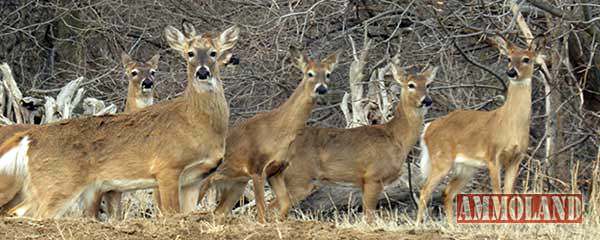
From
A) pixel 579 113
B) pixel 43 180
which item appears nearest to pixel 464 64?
pixel 579 113

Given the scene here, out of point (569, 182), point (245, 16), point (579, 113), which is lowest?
point (569, 182)

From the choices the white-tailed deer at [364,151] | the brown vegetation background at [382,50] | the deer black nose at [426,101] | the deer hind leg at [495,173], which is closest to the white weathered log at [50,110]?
the brown vegetation background at [382,50]

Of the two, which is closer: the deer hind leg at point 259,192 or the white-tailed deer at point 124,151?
the white-tailed deer at point 124,151

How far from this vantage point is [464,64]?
1543 cm

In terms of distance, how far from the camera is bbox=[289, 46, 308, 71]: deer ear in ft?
39.8

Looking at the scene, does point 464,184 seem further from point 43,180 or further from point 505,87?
point 43,180

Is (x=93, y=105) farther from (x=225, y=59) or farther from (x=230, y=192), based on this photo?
(x=230, y=192)

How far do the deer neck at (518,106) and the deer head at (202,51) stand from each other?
3341 millimetres

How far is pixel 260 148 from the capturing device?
1132cm

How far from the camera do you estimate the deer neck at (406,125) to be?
12750mm

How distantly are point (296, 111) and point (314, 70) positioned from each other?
59 cm

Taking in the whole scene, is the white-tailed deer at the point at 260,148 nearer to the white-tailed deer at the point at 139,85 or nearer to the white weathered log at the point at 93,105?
the white-tailed deer at the point at 139,85

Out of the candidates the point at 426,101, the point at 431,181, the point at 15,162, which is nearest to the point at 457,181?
the point at 431,181

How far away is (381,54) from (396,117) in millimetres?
2334
